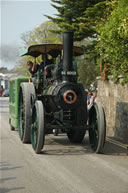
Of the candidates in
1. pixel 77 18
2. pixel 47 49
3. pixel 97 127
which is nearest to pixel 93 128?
pixel 97 127

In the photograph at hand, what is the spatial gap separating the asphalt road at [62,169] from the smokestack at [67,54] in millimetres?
1813

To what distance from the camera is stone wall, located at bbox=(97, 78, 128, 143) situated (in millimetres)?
11953

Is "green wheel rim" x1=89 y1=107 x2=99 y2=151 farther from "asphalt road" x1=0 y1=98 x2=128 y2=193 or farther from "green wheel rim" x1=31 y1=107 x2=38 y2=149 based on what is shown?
"green wheel rim" x1=31 y1=107 x2=38 y2=149

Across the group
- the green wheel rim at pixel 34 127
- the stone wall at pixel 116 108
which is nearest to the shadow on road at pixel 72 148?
the green wheel rim at pixel 34 127

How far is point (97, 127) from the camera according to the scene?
29.2 ft

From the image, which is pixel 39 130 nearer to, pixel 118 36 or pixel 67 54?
pixel 67 54

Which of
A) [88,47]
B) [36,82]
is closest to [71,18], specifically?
[88,47]

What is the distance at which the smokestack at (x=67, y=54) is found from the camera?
8.96m

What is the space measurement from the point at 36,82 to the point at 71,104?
2.17 meters

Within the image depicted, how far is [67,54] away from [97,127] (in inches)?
72.0

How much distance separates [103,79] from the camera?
47.3 ft

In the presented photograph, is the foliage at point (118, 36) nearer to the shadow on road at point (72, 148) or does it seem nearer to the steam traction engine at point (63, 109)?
the steam traction engine at point (63, 109)

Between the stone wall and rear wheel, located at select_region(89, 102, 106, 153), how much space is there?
2.36 metres

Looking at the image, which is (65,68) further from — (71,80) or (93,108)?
(93,108)
